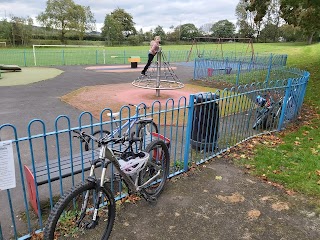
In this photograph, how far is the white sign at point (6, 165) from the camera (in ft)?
7.52

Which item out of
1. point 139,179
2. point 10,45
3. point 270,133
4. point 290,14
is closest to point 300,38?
point 290,14

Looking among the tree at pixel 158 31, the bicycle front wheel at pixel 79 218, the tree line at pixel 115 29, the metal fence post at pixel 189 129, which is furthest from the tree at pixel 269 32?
the bicycle front wheel at pixel 79 218

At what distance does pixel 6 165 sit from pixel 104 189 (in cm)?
87

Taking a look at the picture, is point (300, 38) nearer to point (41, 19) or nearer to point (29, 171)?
point (41, 19)

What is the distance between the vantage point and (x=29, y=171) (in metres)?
3.02

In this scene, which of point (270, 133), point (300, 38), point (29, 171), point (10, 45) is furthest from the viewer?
point (300, 38)

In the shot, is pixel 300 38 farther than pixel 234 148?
Yes

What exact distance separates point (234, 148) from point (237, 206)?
1.92m

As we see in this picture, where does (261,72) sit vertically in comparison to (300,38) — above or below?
below

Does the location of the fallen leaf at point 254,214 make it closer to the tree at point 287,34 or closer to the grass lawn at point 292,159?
the grass lawn at point 292,159

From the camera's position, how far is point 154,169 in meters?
3.57

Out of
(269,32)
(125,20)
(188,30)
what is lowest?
(188,30)

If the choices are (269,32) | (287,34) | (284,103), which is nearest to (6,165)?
(284,103)

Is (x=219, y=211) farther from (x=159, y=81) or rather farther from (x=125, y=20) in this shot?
(x=125, y=20)
